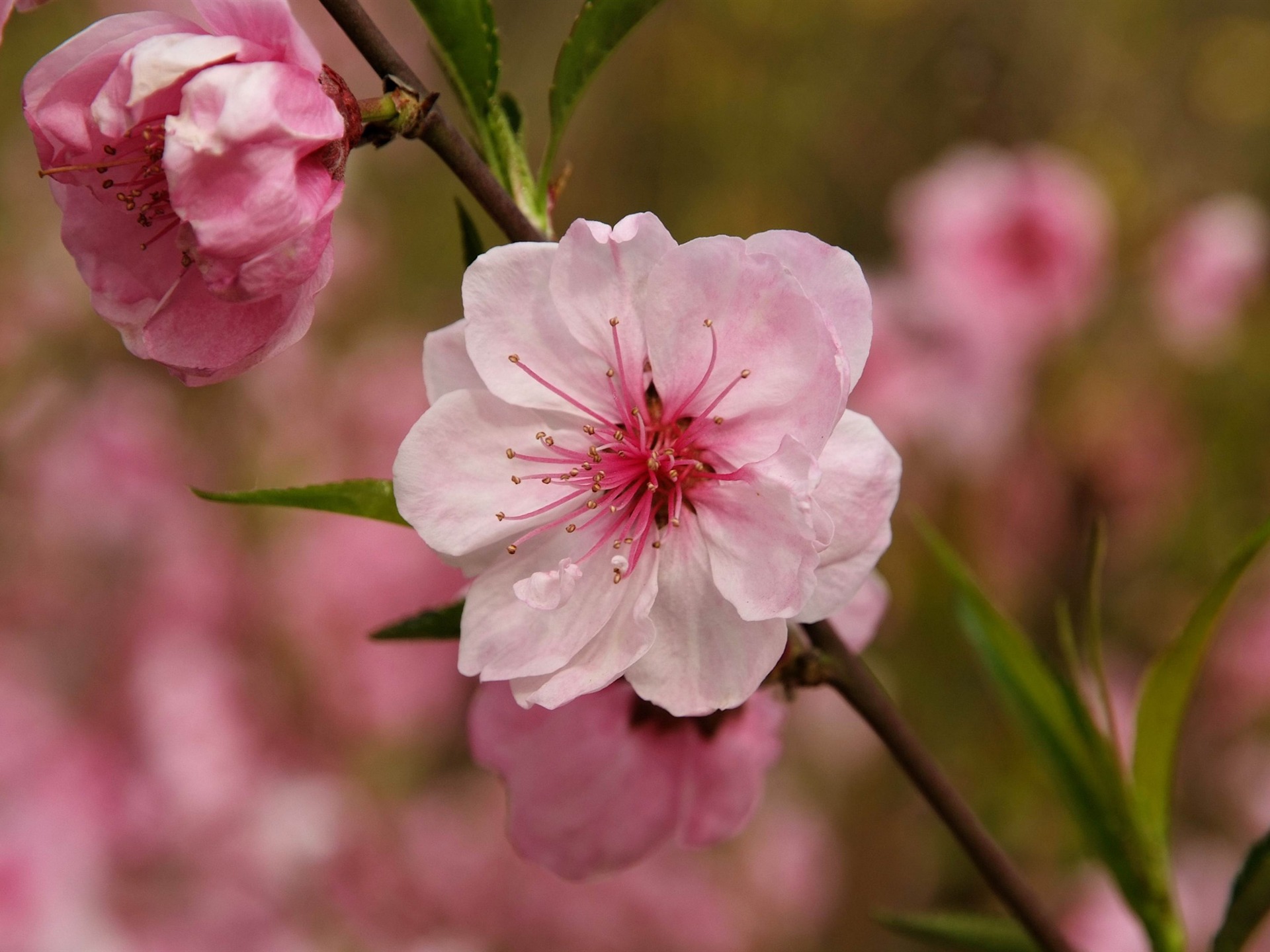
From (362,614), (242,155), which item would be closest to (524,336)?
(242,155)

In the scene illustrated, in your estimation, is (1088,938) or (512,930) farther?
(512,930)

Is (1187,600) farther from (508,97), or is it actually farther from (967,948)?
(508,97)

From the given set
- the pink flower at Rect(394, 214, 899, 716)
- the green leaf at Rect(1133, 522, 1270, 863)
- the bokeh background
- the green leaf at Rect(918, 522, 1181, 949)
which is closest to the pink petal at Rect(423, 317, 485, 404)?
the pink flower at Rect(394, 214, 899, 716)

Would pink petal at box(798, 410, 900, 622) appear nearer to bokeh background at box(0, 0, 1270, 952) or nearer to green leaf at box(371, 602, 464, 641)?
green leaf at box(371, 602, 464, 641)

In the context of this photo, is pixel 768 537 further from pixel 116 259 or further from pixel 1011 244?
pixel 1011 244

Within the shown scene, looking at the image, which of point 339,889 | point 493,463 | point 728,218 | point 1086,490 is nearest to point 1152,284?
point 1086,490
